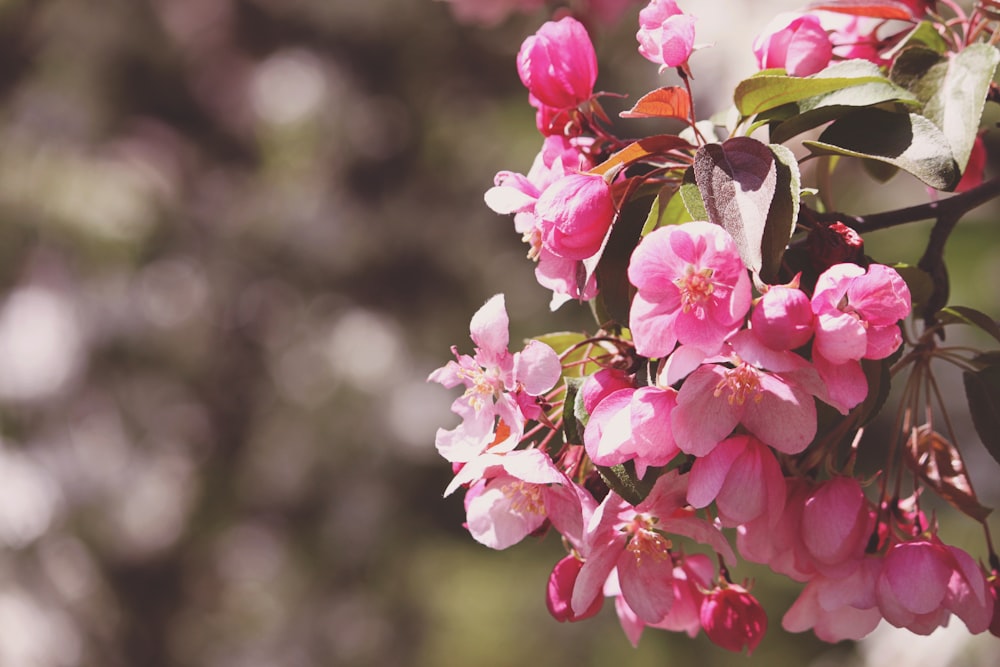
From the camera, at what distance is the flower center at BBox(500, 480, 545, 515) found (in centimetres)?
50

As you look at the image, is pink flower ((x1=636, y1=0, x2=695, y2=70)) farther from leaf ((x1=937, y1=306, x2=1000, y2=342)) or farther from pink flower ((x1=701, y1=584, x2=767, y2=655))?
pink flower ((x1=701, y1=584, x2=767, y2=655))

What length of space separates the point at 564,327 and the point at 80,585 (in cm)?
166

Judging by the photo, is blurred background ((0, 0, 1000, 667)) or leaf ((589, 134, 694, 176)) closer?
leaf ((589, 134, 694, 176))

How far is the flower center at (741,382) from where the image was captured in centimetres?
43

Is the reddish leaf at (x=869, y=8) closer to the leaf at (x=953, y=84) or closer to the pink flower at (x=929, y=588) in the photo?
the leaf at (x=953, y=84)

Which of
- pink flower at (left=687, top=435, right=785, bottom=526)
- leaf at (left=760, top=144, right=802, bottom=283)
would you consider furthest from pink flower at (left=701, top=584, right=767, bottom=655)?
leaf at (left=760, top=144, right=802, bottom=283)

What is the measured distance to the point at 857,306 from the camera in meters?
0.42

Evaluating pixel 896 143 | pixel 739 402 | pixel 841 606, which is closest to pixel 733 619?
pixel 841 606

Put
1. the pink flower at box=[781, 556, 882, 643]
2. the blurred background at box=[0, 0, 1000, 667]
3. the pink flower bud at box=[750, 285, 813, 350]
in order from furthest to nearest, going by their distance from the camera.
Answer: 1. the blurred background at box=[0, 0, 1000, 667]
2. the pink flower at box=[781, 556, 882, 643]
3. the pink flower bud at box=[750, 285, 813, 350]

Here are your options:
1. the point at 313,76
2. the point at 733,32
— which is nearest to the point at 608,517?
the point at 733,32

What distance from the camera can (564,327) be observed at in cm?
313

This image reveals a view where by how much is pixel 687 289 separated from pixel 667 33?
155 mm

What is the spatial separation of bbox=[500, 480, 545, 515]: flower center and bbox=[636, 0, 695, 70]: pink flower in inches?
9.0

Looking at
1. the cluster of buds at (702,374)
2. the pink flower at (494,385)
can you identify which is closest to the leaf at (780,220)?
the cluster of buds at (702,374)
